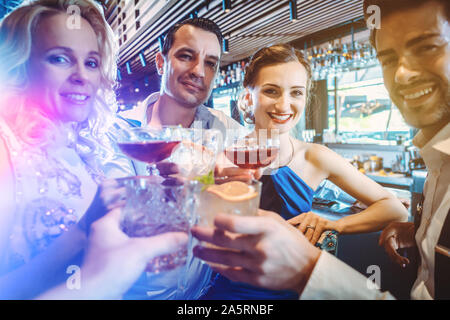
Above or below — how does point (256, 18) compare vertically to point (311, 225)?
above

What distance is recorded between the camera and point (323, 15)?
14.6 feet

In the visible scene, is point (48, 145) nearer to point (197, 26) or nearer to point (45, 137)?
point (45, 137)

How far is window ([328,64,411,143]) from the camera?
18.3ft

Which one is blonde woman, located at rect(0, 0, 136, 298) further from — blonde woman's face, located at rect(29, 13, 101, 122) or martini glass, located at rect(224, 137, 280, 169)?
martini glass, located at rect(224, 137, 280, 169)

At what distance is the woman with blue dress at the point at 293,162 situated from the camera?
174 centimetres

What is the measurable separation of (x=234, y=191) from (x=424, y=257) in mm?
934

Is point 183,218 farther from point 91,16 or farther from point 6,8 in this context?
point 6,8

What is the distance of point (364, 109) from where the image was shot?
602 centimetres

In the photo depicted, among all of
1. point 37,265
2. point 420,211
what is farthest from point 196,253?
point 420,211

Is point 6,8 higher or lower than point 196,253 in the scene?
higher

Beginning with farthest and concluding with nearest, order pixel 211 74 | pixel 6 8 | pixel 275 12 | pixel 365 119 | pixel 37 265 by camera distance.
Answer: pixel 365 119 < pixel 275 12 < pixel 211 74 < pixel 6 8 < pixel 37 265

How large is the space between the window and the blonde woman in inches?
222

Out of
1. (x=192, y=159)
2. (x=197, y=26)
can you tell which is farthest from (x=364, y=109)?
(x=192, y=159)

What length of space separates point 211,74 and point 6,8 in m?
1.38
